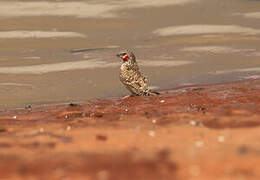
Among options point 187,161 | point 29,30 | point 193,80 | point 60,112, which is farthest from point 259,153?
point 29,30

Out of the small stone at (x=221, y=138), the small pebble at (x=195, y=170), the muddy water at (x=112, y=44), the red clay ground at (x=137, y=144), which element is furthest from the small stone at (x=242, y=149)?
the muddy water at (x=112, y=44)

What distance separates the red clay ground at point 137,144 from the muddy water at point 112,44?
4336mm

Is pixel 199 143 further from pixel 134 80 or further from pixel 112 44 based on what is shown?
pixel 112 44

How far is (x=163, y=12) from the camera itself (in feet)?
69.9

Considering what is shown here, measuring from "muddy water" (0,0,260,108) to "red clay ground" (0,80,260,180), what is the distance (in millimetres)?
4336

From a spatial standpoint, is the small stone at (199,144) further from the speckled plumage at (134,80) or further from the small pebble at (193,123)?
the speckled plumage at (134,80)

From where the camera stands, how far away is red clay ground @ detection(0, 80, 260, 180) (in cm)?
580

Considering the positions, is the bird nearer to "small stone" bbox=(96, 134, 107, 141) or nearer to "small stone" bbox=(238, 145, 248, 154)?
"small stone" bbox=(96, 134, 107, 141)

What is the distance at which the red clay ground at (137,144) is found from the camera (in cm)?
580

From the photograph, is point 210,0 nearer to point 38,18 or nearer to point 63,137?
point 38,18

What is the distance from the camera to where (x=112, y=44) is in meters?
18.4

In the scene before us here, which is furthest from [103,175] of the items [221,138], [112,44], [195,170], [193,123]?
[112,44]

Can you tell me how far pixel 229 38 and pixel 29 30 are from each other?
5.76 meters

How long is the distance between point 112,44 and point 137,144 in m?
11.8
